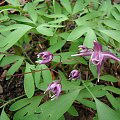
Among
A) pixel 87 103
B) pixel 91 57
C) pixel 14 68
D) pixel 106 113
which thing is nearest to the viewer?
pixel 91 57

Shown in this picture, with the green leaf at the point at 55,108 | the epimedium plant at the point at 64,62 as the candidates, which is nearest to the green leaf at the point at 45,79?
the epimedium plant at the point at 64,62

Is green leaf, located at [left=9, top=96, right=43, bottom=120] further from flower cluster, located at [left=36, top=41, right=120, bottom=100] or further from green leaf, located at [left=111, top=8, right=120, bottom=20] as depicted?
green leaf, located at [left=111, top=8, right=120, bottom=20]

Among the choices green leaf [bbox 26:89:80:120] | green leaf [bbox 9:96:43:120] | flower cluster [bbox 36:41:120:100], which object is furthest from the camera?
green leaf [bbox 9:96:43:120]

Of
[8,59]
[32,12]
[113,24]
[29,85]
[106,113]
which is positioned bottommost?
[106,113]

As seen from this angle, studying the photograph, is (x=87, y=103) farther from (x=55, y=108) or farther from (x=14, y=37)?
(x=14, y=37)

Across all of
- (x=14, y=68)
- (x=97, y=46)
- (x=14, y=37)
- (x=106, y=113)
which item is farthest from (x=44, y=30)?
(x=106, y=113)

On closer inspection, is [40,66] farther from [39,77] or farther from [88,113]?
[88,113]

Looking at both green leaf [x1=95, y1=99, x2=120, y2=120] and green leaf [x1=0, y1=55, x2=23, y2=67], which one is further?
green leaf [x1=0, y1=55, x2=23, y2=67]

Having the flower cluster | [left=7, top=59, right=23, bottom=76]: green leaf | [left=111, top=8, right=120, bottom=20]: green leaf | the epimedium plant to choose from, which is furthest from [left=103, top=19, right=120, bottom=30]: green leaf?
[left=7, top=59, right=23, bottom=76]: green leaf

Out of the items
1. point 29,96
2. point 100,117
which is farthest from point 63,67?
point 100,117
